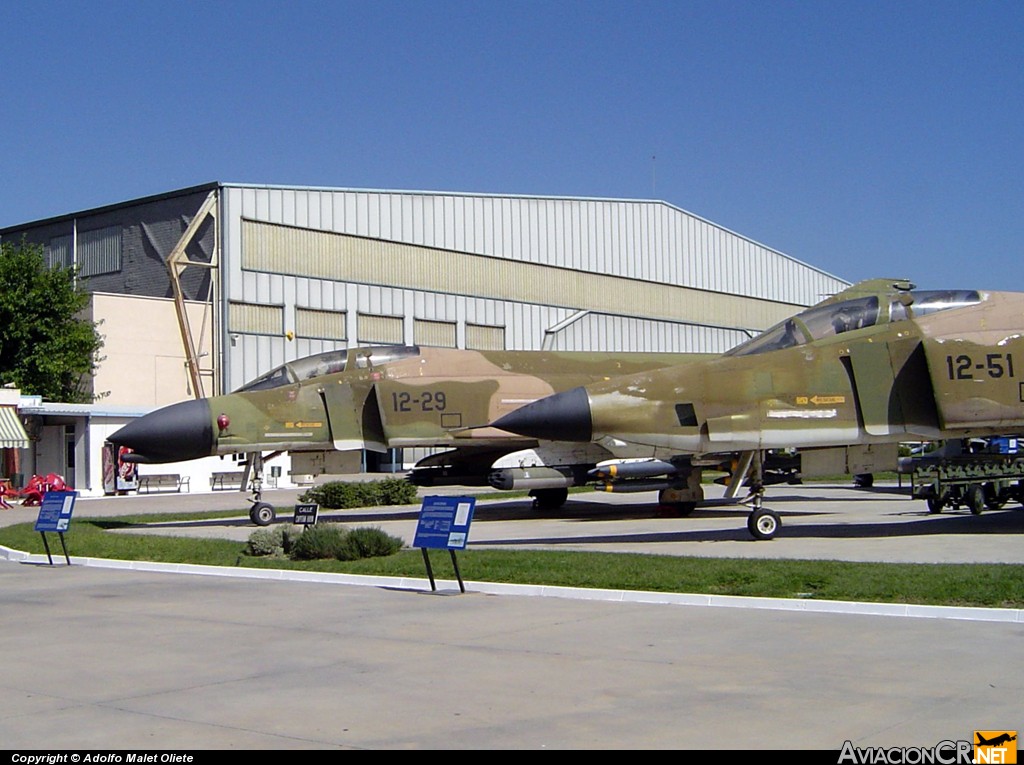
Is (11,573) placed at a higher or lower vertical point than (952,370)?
lower

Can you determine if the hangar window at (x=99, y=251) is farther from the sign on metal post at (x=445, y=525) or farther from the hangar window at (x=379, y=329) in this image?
the sign on metal post at (x=445, y=525)

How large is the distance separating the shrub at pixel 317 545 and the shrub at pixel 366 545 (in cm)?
9

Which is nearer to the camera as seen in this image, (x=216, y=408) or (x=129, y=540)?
(x=129, y=540)

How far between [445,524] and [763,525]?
599 cm

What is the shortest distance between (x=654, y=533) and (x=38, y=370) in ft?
90.4

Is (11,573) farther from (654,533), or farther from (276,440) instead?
(654,533)

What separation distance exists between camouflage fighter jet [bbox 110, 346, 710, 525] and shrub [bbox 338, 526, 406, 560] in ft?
19.8

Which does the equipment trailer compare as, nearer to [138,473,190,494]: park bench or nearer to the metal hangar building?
[138,473,190,494]: park bench

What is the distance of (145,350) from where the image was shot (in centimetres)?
3856

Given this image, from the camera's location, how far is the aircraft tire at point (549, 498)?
23.8 meters

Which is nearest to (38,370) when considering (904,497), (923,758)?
(904,497)

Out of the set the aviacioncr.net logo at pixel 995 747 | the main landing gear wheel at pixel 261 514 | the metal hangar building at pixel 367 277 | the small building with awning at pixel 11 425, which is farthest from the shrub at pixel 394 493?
the aviacioncr.net logo at pixel 995 747

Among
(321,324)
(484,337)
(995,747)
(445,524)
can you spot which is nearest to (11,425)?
(321,324)

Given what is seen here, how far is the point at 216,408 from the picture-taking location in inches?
799
